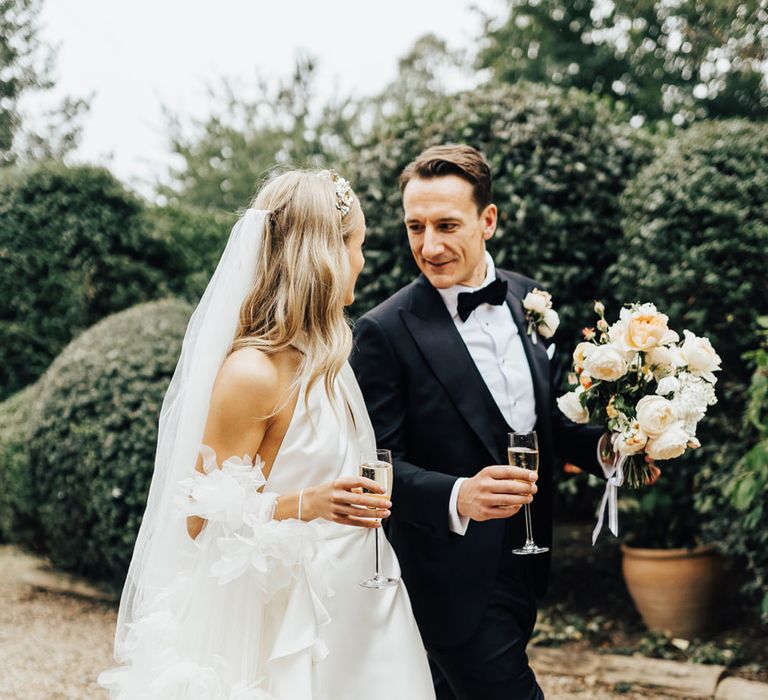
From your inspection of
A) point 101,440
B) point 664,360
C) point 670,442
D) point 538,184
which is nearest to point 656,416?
point 670,442

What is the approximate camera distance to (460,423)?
2.90m

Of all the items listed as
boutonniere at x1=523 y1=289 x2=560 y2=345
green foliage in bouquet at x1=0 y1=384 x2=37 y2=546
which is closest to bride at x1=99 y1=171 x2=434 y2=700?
boutonniere at x1=523 y1=289 x2=560 y2=345

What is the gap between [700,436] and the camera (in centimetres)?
495

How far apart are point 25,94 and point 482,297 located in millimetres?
17684

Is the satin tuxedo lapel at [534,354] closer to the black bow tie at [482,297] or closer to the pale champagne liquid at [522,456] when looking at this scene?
the black bow tie at [482,297]

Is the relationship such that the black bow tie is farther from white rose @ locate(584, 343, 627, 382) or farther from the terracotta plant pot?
the terracotta plant pot

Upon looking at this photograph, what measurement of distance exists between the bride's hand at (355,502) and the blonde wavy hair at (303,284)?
0.35 m

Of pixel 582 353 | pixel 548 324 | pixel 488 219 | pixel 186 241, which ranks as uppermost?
pixel 186 241

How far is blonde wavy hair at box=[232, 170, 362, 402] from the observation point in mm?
2469

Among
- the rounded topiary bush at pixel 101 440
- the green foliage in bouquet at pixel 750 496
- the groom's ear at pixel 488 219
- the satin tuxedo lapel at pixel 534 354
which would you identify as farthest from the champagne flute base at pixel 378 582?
the rounded topiary bush at pixel 101 440

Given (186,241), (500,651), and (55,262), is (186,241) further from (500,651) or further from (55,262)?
(500,651)

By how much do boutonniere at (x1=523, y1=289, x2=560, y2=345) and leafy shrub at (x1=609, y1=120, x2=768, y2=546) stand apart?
6.11ft

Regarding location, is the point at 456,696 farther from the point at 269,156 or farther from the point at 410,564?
the point at 269,156

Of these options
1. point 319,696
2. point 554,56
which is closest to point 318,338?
point 319,696
